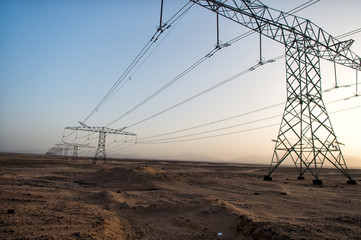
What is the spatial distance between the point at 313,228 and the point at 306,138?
16305mm

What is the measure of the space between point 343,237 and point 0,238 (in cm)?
806

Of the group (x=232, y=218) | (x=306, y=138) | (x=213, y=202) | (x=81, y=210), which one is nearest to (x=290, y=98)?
(x=306, y=138)

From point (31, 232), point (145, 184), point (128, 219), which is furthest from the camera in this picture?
point (145, 184)

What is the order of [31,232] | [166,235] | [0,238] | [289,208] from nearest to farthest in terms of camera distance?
[0,238]
[31,232]
[166,235]
[289,208]

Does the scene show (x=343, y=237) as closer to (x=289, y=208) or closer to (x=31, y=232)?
(x=289, y=208)

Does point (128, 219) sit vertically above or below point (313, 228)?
below

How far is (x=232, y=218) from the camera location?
7523 millimetres

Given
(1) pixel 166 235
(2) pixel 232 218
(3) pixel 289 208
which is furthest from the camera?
(3) pixel 289 208

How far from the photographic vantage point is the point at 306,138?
20.2 metres

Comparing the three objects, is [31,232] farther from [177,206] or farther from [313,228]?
[313,228]

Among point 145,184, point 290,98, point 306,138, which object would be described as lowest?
point 145,184

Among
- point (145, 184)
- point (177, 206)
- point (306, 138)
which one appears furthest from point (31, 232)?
point (306, 138)

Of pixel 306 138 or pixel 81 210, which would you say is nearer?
pixel 81 210

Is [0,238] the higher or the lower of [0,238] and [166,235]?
the higher
